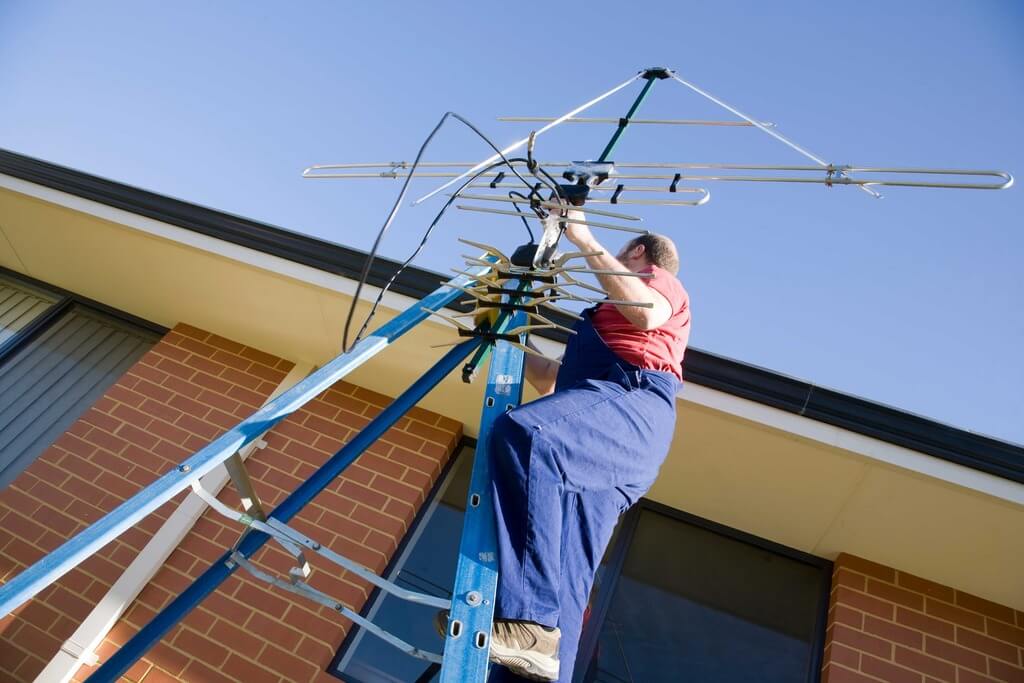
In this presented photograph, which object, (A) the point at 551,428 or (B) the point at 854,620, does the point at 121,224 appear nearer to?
(A) the point at 551,428

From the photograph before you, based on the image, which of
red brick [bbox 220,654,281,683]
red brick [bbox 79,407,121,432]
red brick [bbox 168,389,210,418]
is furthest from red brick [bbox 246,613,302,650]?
red brick [bbox 79,407,121,432]

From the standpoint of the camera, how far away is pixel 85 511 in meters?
3.88

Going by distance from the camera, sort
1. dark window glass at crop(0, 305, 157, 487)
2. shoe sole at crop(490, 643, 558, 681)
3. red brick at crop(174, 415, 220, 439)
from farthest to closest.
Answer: dark window glass at crop(0, 305, 157, 487) < red brick at crop(174, 415, 220, 439) < shoe sole at crop(490, 643, 558, 681)

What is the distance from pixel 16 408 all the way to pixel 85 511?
3.47 ft

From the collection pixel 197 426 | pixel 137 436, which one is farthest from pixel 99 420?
pixel 197 426

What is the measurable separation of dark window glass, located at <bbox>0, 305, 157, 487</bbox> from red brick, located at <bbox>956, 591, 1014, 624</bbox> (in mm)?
4823

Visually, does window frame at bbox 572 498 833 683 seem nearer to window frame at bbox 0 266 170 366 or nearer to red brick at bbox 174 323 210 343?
red brick at bbox 174 323 210 343

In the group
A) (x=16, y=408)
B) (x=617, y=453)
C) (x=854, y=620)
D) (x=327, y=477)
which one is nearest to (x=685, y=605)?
(x=854, y=620)

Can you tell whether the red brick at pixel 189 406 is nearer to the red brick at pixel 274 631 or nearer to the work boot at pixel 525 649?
the red brick at pixel 274 631

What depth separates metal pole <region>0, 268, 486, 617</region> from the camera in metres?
1.42

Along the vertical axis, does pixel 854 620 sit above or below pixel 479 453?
above

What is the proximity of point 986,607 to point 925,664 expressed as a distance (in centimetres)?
48

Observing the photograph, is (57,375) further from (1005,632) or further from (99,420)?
(1005,632)

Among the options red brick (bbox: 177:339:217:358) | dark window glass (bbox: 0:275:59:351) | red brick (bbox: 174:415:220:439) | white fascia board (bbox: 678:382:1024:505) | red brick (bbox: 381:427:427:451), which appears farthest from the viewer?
dark window glass (bbox: 0:275:59:351)
